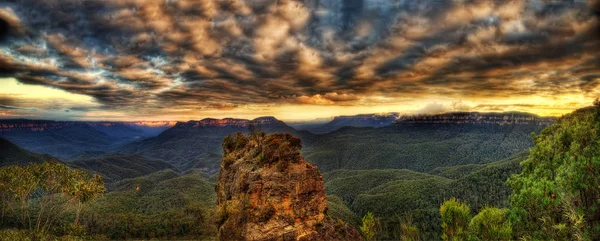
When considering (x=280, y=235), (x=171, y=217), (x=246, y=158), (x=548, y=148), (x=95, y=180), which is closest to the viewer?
(x=548, y=148)

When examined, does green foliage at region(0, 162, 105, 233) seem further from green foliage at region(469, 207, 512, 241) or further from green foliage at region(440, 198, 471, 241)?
green foliage at region(469, 207, 512, 241)

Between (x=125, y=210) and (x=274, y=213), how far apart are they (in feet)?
576

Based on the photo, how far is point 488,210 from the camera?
147 ft

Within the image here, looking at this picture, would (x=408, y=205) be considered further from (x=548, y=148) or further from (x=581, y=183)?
(x=581, y=183)

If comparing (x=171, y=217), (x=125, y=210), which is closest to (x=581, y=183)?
(x=171, y=217)

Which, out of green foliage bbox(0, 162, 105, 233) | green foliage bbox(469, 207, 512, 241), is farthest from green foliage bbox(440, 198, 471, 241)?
green foliage bbox(0, 162, 105, 233)

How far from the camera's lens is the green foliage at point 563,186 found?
23.7 meters

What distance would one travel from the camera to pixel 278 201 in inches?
2104

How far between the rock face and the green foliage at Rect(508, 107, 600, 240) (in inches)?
1149

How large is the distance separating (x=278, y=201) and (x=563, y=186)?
39230mm

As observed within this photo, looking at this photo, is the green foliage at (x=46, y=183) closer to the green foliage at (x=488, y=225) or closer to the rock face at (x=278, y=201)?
the rock face at (x=278, y=201)

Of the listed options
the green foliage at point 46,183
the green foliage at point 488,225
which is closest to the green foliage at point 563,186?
the green foliage at point 488,225

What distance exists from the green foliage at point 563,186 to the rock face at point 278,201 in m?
29.2

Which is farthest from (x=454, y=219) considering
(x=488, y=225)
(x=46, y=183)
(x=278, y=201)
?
(x=46, y=183)
